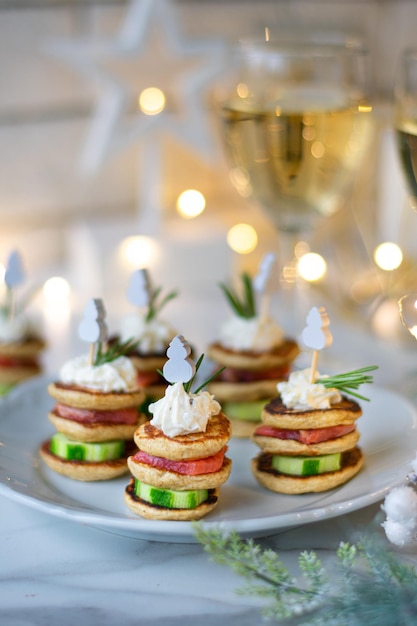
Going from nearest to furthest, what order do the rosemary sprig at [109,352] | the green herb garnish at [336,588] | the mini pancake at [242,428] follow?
1. the green herb garnish at [336,588]
2. the rosemary sprig at [109,352]
3. the mini pancake at [242,428]

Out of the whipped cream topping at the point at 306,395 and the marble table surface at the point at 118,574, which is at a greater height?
the whipped cream topping at the point at 306,395

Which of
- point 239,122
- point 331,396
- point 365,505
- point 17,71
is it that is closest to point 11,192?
point 17,71

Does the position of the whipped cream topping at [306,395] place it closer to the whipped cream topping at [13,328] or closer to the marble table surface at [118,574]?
the marble table surface at [118,574]

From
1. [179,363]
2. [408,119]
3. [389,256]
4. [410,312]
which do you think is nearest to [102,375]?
[179,363]

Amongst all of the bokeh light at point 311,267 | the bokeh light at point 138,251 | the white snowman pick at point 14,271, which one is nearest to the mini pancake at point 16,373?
the white snowman pick at point 14,271

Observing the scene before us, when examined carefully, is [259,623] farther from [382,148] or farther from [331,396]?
[382,148]

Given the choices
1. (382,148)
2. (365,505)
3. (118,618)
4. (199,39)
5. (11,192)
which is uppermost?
(199,39)

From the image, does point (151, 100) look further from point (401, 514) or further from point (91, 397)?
point (401, 514)

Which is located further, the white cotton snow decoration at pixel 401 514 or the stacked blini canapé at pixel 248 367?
the stacked blini canapé at pixel 248 367
